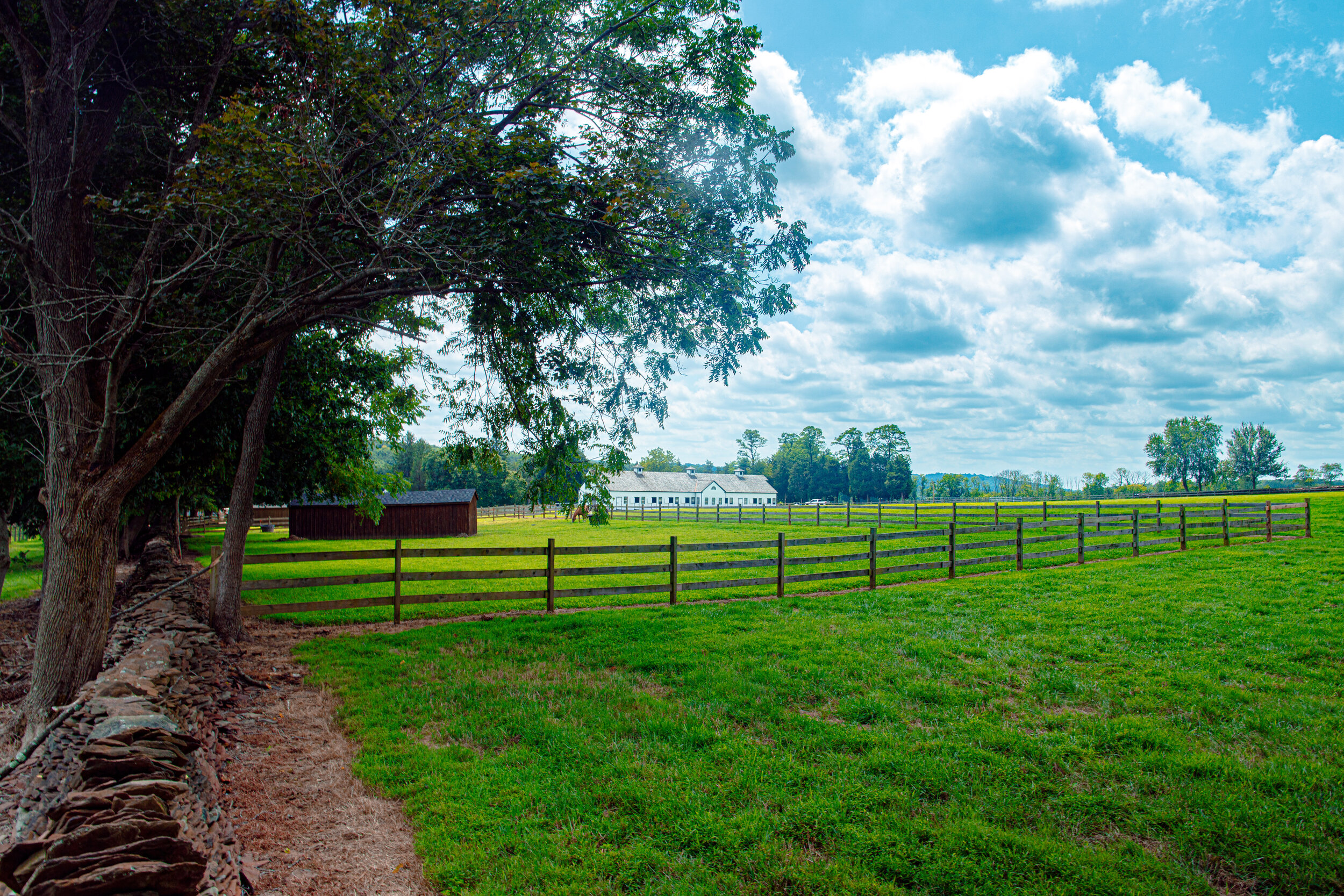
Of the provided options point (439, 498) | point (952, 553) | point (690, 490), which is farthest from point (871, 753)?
point (690, 490)

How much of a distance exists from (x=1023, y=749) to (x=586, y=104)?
25.2 ft

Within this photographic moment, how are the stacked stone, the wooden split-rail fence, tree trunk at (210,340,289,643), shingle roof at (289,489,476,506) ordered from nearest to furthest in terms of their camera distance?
the stacked stone < tree trunk at (210,340,289,643) < the wooden split-rail fence < shingle roof at (289,489,476,506)

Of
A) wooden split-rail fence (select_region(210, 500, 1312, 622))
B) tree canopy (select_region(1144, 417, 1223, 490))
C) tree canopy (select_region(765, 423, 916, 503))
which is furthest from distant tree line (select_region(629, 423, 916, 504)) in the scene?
wooden split-rail fence (select_region(210, 500, 1312, 622))

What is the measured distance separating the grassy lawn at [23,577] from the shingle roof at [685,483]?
53.5 meters

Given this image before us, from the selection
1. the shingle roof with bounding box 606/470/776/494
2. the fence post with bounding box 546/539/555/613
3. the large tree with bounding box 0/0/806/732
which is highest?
the large tree with bounding box 0/0/806/732

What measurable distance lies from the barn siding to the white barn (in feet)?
123

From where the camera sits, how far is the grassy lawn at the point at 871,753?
3258mm

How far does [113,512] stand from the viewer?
19.6 feet

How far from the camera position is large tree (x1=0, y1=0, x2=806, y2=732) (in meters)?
5.79

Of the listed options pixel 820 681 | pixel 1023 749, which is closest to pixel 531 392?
pixel 820 681

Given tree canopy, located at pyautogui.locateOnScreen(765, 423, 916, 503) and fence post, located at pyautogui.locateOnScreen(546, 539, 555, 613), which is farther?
tree canopy, located at pyautogui.locateOnScreen(765, 423, 916, 503)

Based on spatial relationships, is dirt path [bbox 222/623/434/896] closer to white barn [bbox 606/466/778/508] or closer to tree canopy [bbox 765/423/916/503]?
white barn [bbox 606/466/778/508]

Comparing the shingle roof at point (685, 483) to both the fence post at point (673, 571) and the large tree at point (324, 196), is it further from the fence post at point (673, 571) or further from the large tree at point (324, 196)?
the large tree at point (324, 196)

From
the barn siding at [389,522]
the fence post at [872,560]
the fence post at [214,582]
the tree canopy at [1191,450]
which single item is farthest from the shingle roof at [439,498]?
the tree canopy at [1191,450]
